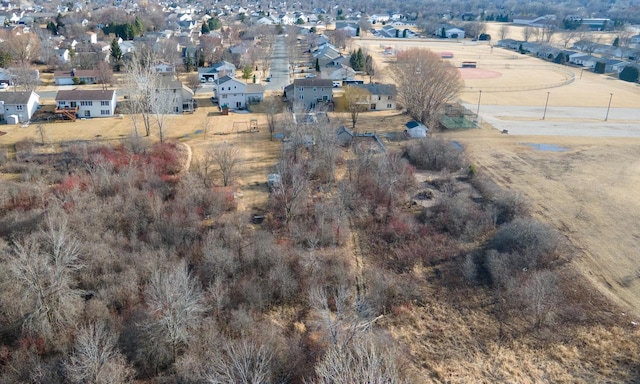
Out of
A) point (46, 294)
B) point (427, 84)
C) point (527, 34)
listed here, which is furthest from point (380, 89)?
point (527, 34)

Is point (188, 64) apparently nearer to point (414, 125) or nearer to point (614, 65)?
point (414, 125)

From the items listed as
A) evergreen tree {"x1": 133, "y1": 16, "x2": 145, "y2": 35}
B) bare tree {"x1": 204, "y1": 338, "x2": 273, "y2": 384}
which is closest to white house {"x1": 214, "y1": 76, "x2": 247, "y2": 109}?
bare tree {"x1": 204, "y1": 338, "x2": 273, "y2": 384}

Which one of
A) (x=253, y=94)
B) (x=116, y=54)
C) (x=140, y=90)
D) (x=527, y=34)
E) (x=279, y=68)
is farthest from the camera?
(x=527, y=34)

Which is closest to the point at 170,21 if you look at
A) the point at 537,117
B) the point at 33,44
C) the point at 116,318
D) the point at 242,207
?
the point at 33,44

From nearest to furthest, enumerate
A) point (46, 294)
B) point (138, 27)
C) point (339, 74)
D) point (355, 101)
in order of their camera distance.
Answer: point (46, 294) < point (355, 101) < point (339, 74) < point (138, 27)

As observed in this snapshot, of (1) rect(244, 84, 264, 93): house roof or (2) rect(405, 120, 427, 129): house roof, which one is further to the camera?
(1) rect(244, 84, 264, 93): house roof

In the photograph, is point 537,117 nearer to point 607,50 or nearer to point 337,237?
point 337,237

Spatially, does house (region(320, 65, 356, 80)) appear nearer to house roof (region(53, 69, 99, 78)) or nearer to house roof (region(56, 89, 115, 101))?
house roof (region(56, 89, 115, 101))
